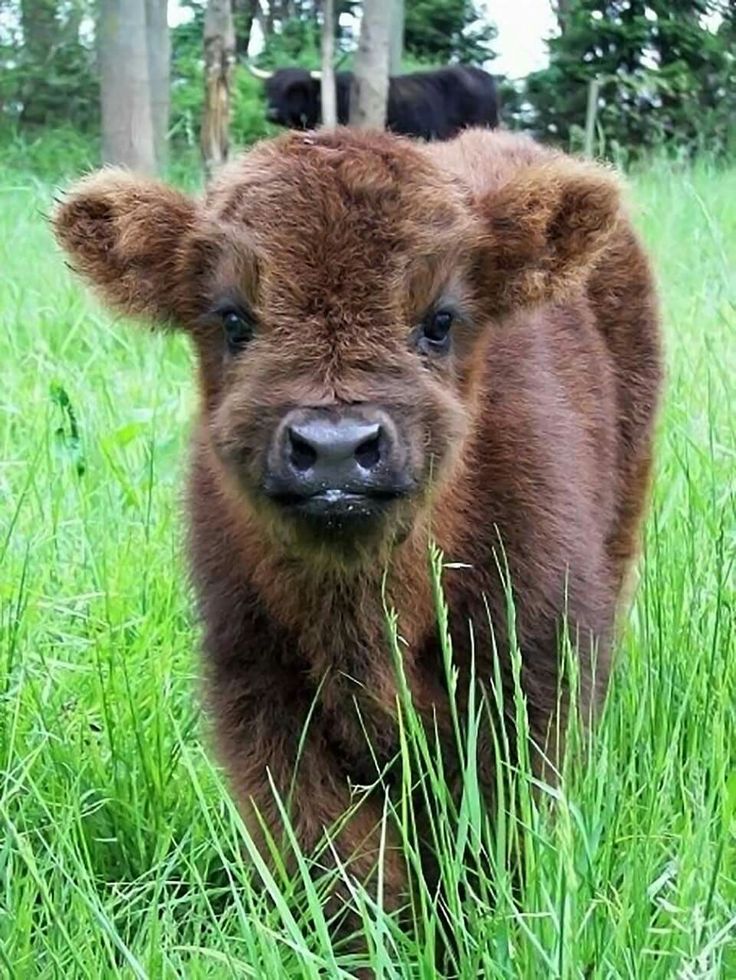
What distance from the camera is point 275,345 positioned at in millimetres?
2803

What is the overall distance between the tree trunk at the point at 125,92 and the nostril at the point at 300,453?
9.67 meters

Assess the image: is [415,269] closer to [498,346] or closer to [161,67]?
[498,346]

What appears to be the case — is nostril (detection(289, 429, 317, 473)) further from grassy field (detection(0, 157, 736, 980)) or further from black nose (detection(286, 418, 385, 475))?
grassy field (detection(0, 157, 736, 980))

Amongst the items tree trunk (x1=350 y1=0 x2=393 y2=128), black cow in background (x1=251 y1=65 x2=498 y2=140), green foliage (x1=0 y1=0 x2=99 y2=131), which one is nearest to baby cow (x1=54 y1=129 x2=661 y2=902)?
tree trunk (x1=350 y1=0 x2=393 y2=128)

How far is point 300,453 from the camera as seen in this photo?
2.58m

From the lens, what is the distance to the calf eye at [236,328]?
295cm

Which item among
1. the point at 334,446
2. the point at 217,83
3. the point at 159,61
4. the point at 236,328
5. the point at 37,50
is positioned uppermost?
the point at 37,50

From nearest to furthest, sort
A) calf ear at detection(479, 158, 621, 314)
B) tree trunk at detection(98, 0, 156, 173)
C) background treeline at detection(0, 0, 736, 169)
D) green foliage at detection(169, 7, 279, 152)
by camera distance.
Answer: calf ear at detection(479, 158, 621, 314)
tree trunk at detection(98, 0, 156, 173)
green foliage at detection(169, 7, 279, 152)
background treeline at detection(0, 0, 736, 169)

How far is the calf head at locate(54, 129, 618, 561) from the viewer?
265 centimetres

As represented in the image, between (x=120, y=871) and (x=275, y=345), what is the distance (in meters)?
1.12

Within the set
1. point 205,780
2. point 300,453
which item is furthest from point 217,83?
point 300,453

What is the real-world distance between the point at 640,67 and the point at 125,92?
48.6 feet

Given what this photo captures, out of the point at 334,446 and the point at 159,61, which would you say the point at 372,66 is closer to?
the point at 159,61

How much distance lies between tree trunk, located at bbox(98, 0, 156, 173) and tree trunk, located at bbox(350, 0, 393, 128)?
5.15 feet
